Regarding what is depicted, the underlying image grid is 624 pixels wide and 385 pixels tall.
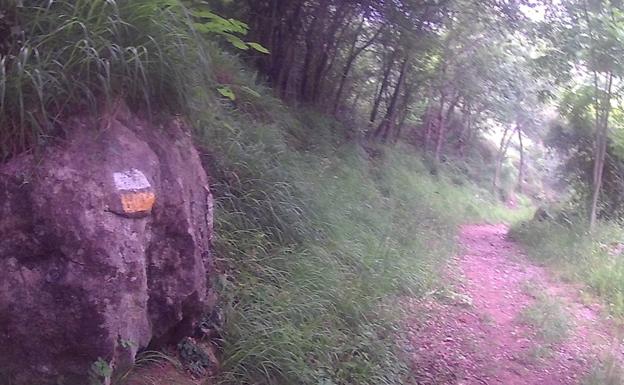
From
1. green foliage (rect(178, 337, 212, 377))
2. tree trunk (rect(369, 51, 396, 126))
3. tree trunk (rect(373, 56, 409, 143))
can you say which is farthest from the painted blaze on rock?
tree trunk (rect(373, 56, 409, 143))

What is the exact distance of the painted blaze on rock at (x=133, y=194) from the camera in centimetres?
359

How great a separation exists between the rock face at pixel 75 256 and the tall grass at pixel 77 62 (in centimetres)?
13

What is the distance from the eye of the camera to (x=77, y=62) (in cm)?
366

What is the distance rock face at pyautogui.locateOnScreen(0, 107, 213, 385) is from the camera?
3357mm

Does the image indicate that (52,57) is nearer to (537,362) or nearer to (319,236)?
(319,236)

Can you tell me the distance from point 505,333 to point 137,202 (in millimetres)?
4829

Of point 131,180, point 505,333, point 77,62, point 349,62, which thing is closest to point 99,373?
point 131,180

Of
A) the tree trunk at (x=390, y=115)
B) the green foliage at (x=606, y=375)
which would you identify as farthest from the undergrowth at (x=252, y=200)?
the tree trunk at (x=390, y=115)

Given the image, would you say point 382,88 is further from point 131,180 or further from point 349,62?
point 131,180

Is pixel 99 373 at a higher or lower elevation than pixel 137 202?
lower

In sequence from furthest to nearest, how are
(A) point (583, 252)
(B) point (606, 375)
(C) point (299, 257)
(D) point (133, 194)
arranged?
(A) point (583, 252) < (C) point (299, 257) < (B) point (606, 375) < (D) point (133, 194)

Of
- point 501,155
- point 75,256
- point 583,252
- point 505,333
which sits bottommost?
point 505,333

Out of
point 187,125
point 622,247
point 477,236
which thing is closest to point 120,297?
point 187,125

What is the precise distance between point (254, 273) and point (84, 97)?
7.27 feet
